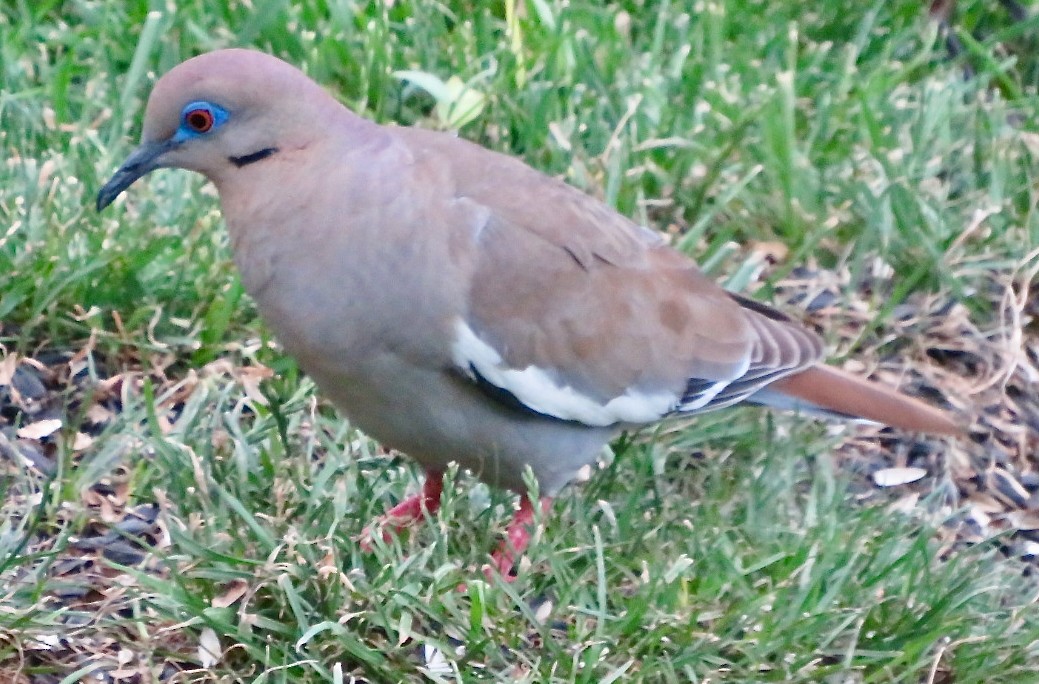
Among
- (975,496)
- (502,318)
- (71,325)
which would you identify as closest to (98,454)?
(71,325)

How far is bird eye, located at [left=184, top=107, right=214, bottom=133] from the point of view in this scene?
2.97 meters

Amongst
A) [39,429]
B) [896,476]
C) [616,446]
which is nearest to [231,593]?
[39,429]

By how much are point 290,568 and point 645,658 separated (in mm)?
717

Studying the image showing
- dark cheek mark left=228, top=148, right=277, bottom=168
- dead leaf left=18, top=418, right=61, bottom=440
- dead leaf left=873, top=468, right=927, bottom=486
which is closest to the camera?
dark cheek mark left=228, top=148, right=277, bottom=168

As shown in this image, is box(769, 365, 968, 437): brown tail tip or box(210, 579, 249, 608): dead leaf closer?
box(210, 579, 249, 608): dead leaf

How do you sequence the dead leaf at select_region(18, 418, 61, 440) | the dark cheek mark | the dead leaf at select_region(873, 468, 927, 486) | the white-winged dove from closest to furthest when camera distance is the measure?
the white-winged dove
the dark cheek mark
the dead leaf at select_region(18, 418, 61, 440)
the dead leaf at select_region(873, 468, 927, 486)

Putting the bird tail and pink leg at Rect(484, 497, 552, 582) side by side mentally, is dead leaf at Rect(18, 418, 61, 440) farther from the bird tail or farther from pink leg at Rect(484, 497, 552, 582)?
the bird tail

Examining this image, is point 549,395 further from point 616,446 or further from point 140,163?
point 140,163

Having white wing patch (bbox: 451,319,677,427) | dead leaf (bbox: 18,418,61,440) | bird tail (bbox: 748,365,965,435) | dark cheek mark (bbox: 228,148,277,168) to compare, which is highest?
dark cheek mark (bbox: 228,148,277,168)

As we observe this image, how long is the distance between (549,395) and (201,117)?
93 centimetres

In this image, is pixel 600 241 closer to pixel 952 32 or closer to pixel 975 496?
pixel 975 496

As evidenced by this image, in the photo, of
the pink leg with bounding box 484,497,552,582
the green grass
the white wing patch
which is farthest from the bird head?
the pink leg with bounding box 484,497,552,582

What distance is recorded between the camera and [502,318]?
121 inches

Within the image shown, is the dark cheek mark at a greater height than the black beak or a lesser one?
greater
